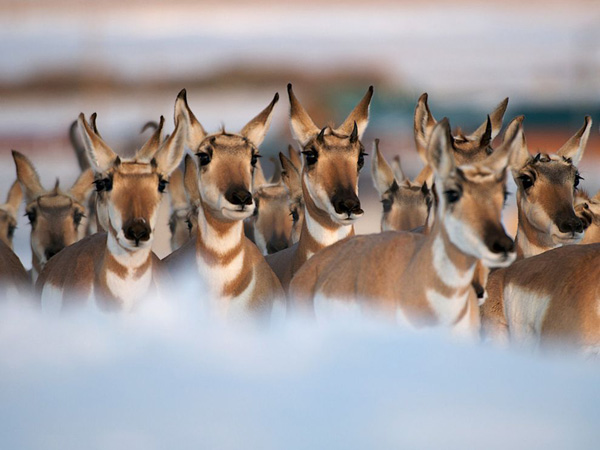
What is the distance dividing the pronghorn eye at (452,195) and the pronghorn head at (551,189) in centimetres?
155

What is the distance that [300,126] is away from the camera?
5062 mm

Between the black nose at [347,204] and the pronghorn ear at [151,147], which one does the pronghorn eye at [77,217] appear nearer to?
the pronghorn ear at [151,147]

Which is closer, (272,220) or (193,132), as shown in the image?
(193,132)

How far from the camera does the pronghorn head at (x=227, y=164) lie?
4273 millimetres

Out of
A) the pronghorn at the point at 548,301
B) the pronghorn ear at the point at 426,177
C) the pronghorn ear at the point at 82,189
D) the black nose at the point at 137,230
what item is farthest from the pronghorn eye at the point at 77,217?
the pronghorn at the point at 548,301

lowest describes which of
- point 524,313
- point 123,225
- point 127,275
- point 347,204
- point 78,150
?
point 524,313

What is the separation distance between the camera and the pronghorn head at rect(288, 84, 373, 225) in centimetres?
457

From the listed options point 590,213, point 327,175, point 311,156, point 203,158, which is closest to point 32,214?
point 203,158

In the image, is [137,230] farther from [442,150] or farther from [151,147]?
[442,150]

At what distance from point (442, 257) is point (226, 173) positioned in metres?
1.34

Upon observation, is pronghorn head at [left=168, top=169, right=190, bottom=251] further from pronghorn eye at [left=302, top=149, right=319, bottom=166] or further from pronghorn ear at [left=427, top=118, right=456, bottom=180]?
pronghorn ear at [left=427, top=118, right=456, bottom=180]

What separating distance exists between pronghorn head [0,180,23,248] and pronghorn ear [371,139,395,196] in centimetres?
243

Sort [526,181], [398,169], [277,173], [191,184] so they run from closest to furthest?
1. [526,181]
2. [191,184]
3. [398,169]
4. [277,173]

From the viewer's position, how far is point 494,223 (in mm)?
3201
